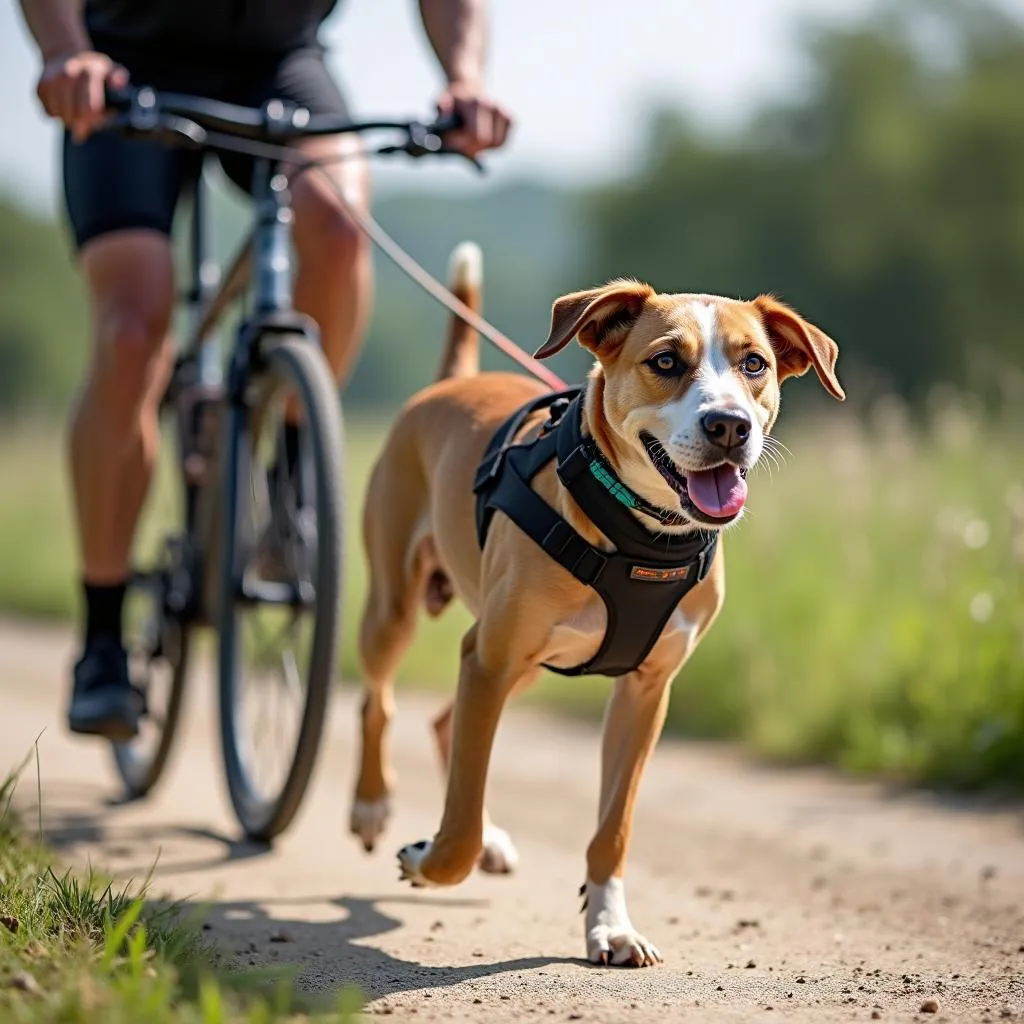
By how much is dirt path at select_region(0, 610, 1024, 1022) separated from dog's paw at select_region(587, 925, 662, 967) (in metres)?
0.05

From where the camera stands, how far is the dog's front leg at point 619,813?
9.52ft

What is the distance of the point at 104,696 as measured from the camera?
4.09 metres

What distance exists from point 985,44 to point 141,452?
42.1 metres

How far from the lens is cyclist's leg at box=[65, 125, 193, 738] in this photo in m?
4.05

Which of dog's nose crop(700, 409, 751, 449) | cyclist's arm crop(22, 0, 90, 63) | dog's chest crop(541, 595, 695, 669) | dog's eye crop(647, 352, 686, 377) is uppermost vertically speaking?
cyclist's arm crop(22, 0, 90, 63)

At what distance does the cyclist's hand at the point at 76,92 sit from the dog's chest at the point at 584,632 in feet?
5.58

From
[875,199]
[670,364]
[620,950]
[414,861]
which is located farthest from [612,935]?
[875,199]

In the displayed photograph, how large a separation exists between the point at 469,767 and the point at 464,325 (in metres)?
1.45

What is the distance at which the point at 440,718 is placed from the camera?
3965 millimetres

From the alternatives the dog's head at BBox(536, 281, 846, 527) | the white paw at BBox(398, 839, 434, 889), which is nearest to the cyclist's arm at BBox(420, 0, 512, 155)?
the dog's head at BBox(536, 281, 846, 527)

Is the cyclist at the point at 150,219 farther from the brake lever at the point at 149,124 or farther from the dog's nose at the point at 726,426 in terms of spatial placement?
the dog's nose at the point at 726,426

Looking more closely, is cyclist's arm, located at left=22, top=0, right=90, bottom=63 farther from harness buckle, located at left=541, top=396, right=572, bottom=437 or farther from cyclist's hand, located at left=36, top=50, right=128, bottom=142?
harness buckle, located at left=541, top=396, right=572, bottom=437

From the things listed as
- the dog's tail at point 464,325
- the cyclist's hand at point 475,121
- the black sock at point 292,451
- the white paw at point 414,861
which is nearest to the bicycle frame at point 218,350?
the black sock at point 292,451

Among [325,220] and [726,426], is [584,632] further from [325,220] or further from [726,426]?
[325,220]
